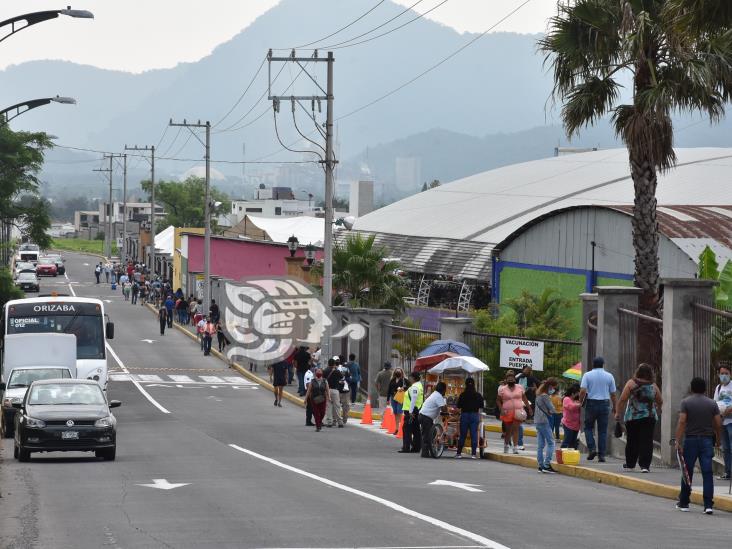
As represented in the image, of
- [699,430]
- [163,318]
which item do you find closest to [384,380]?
[699,430]

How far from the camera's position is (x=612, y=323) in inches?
905

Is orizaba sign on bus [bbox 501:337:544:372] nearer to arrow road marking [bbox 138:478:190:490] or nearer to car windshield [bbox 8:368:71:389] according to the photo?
car windshield [bbox 8:368:71:389]

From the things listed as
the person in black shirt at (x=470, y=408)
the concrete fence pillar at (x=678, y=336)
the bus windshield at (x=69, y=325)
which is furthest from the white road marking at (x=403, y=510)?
the bus windshield at (x=69, y=325)

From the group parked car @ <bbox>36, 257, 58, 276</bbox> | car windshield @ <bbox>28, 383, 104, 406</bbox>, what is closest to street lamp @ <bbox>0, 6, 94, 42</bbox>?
car windshield @ <bbox>28, 383, 104, 406</bbox>

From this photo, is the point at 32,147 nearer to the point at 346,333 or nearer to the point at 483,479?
the point at 346,333

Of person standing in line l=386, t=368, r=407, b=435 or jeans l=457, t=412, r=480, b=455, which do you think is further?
person standing in line l=386, t=368, r=407, b=435

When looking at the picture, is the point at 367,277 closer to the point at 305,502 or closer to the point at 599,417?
the point at 599,417

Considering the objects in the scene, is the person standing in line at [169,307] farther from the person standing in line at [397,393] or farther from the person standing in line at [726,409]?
the person standing in line at [726,409]

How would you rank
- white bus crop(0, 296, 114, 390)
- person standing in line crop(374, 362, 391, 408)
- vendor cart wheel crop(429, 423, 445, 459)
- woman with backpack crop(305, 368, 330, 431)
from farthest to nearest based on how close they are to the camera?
1. white bus crop(0, 296, 114, 390)
2. person standing in line crop(374, 362, 391, 408)
3. woman with backpack crop(305, 368, 330, 431)
4. vendor cart wheel crop(429, 423, 445, 459)

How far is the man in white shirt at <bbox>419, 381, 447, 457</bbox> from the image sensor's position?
2384 centimetres

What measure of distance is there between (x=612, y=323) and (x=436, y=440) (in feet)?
13.0
